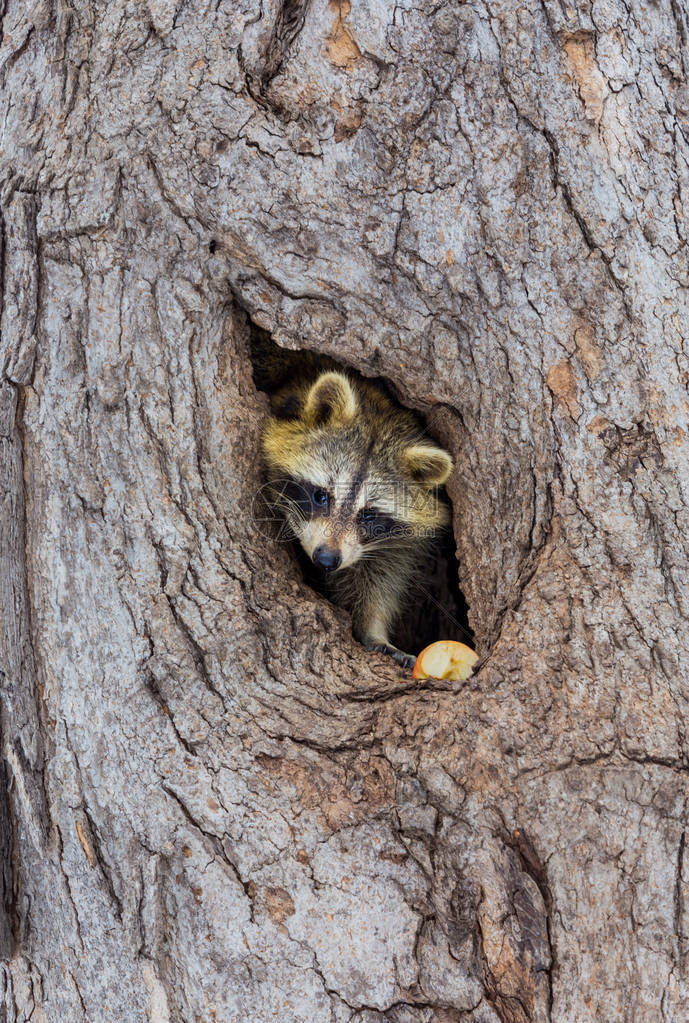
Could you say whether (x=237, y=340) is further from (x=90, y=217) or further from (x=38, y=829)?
(x=38, y=829)

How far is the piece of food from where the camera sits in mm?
3041

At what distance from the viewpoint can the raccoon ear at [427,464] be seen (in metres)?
A: 3.24

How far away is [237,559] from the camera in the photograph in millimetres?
2754

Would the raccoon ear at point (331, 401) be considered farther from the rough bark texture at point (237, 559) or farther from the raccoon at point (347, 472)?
the rough bark texture at point (237, 559)

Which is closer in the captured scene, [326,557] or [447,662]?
[447,662]

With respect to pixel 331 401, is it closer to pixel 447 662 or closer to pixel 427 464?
pixel 427 464

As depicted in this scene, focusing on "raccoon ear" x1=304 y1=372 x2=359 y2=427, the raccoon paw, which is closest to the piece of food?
the raccoon paw

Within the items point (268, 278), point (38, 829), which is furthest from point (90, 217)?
point (38, 829)

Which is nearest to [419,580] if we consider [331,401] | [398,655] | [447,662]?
[398,655]

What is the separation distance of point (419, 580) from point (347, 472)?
897mm

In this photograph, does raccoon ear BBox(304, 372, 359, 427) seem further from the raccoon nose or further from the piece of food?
the piece of food

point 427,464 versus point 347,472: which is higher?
point 427,464

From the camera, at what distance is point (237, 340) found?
9.50ft

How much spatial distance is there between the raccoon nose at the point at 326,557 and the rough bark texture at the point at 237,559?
2.68 ft
